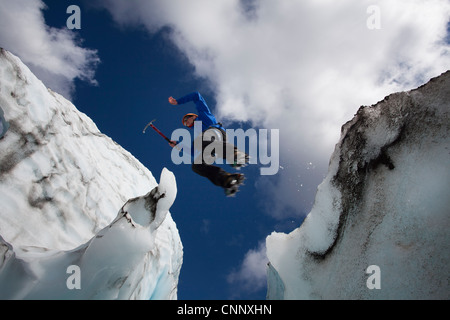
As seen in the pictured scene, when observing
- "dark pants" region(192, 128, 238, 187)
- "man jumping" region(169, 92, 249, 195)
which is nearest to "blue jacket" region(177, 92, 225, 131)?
"man jumping" region(169, 92, 249, 195)

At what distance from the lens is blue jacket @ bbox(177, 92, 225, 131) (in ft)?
16.5

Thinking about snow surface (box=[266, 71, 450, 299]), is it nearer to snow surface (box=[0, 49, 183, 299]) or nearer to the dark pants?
the dark pants

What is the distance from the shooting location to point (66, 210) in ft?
13.7

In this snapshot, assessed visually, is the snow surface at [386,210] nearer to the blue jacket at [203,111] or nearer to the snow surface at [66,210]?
the snow surface at [66,210]

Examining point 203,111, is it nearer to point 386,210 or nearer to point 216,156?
point 216,156

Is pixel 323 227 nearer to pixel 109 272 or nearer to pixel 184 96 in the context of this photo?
pixel 109 272

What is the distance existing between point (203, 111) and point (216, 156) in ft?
4.63

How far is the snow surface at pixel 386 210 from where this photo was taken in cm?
215

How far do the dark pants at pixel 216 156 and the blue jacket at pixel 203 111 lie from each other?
1.75ft

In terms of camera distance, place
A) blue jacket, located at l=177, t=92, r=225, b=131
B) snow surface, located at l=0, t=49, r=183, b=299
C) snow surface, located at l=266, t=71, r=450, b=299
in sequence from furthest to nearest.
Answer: blue jacket, located at l=177, t=92, r=225, b=131
snow surface, located at l=0, t=49, r=183, b=299
snow surface, located at l=266, t=71, r=450, b=299

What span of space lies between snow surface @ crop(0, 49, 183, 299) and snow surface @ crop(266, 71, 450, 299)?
2.04 meters
